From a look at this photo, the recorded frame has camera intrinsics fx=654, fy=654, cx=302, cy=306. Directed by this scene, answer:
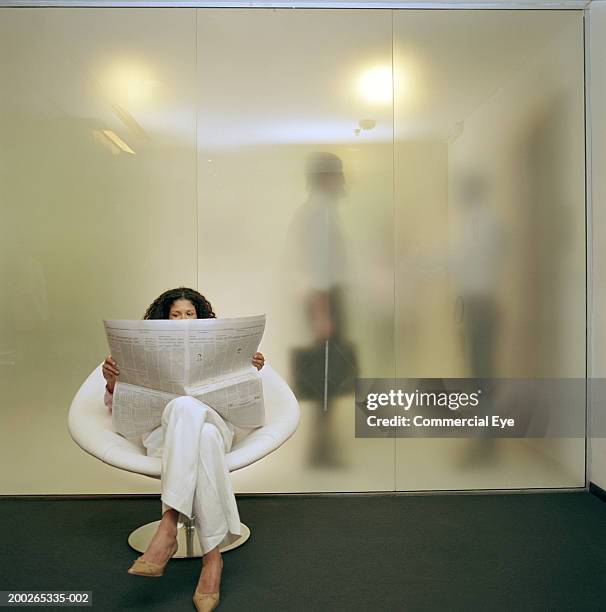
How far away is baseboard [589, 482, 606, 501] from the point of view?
3088 mm

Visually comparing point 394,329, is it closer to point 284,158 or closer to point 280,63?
point 284,158

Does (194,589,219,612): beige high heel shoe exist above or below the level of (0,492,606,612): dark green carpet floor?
above

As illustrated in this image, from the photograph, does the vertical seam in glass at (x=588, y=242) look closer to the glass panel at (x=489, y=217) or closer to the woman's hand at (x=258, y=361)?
the glass panel at (x=489, y=217)

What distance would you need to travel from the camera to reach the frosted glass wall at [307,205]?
3156mm

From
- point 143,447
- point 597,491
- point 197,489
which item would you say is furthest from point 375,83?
point 597,491

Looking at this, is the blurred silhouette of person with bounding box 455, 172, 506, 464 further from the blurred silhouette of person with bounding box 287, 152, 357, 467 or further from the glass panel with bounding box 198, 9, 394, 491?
the blurred silhouette of person with bounding box 287, 152, 357, 467

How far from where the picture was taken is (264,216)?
319 cm

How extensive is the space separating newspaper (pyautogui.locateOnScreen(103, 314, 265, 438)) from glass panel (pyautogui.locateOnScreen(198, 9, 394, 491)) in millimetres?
853

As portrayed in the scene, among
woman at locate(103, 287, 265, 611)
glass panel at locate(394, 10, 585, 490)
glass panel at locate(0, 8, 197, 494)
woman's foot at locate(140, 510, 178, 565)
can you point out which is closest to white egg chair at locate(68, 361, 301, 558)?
woman at locate(103, 287, 265, 611)

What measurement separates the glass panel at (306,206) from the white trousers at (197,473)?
3.60 feet

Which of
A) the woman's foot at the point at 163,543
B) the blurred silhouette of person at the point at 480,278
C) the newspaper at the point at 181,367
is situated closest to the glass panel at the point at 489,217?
the blurred silhouette of person at the point at 480,278

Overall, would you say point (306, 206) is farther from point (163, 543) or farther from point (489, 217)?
point (163, 543)

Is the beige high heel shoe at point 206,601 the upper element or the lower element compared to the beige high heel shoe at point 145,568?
lower

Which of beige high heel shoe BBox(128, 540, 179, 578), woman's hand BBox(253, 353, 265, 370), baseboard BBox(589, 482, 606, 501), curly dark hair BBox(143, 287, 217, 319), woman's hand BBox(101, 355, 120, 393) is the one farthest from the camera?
baseboard BBox(589, 482, 606, 501)
